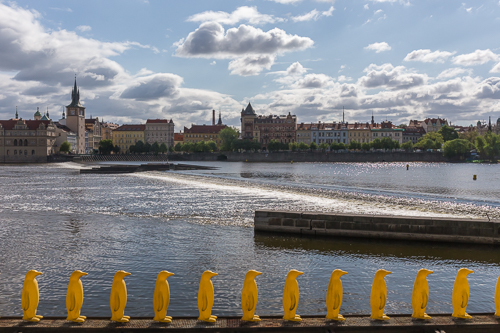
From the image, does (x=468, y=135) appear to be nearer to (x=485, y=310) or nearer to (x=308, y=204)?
(x=308, y=204)

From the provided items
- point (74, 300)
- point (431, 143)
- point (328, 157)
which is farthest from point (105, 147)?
point (74, 300)

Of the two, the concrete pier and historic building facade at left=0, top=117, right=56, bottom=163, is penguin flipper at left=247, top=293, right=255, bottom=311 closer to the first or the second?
the concrete pier

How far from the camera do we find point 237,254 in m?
17.4

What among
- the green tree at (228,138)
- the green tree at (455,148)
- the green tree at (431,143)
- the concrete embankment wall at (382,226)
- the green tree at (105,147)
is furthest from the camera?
the green tree at (228,138)

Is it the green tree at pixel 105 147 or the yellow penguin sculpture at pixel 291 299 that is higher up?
the green tree at pixel 105 147

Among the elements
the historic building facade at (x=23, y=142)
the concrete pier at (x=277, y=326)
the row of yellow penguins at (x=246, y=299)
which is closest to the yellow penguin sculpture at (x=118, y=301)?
the row of yellow penguins at (x=246, y=299)

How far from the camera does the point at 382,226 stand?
20.1 m

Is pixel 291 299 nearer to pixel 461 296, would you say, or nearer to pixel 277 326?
pixel 277 326

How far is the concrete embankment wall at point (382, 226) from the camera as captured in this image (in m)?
19.1

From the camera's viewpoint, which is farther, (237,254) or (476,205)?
(476,205)

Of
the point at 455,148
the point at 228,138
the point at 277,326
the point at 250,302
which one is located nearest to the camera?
the point at 277,326

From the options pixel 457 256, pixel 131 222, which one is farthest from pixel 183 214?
pixel 457 256

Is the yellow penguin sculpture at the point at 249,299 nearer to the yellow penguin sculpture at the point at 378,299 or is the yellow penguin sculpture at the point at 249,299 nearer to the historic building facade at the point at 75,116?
the yellow penguin sculpture at the point at 378,299

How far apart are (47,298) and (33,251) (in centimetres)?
621
